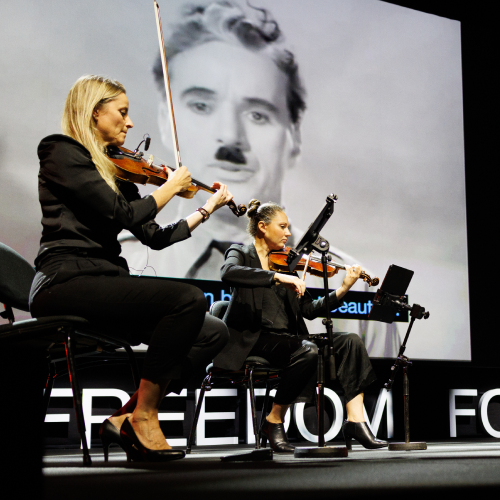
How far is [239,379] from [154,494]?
188 cm

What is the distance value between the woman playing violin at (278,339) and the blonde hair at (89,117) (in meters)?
1.05

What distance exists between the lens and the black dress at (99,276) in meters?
1.62

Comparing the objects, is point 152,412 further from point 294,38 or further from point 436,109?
point 436,109

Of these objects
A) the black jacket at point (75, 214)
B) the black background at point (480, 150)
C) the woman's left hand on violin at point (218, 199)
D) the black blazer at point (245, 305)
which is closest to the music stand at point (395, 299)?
the black blazer at point (245, 305)

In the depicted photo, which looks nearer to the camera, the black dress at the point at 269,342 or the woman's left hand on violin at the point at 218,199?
the woman's left hand on violin at the point at 218,199

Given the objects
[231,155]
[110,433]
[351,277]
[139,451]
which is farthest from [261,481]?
[231,155]

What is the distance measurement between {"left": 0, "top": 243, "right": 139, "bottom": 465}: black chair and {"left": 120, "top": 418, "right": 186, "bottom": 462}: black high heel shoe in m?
0.11

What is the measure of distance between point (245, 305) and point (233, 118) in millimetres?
1448

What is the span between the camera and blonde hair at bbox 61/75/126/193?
1778 millimetres

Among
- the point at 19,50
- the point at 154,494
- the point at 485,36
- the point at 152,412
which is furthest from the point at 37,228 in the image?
the point at 485,36

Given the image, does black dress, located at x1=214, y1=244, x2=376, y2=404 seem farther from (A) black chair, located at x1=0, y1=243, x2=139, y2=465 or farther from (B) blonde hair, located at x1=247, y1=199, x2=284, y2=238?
(A) black chair, located at x1=0, y1=243, x2=139, y2=465

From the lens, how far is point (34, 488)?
0.76m

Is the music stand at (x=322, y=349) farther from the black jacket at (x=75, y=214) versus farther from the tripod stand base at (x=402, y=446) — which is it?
the black jacket at (x=75, y=214)

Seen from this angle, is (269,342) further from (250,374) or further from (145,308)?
(145,308)
